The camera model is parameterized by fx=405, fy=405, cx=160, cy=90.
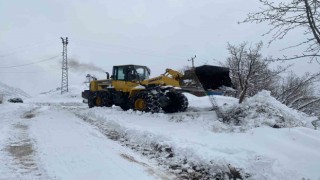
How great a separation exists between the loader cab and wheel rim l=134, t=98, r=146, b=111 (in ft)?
6.47

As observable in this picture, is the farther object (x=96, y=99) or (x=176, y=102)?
(x=96, y=99)

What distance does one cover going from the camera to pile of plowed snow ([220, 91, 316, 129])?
13768 millimetres

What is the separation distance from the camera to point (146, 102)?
65.6 feet

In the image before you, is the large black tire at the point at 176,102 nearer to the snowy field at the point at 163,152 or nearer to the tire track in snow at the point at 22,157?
the snowy field at the point at 163,152

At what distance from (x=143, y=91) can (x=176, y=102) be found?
5.87ft

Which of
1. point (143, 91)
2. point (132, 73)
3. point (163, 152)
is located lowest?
point (163, 152)

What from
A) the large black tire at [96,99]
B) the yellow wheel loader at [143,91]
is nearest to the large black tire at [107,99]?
the yellow wheel loader at [143,91]

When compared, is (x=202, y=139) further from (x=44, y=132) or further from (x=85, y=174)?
(x=44, y=132)

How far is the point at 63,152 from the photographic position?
955 cm

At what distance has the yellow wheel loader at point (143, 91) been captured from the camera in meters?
19.8

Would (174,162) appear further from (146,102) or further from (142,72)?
(142,72)

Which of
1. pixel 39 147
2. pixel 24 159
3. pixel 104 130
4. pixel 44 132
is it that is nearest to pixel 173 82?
pixel 104 130

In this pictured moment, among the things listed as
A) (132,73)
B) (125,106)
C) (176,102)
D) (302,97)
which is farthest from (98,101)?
(302,97)

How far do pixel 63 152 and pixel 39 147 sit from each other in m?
1.08
